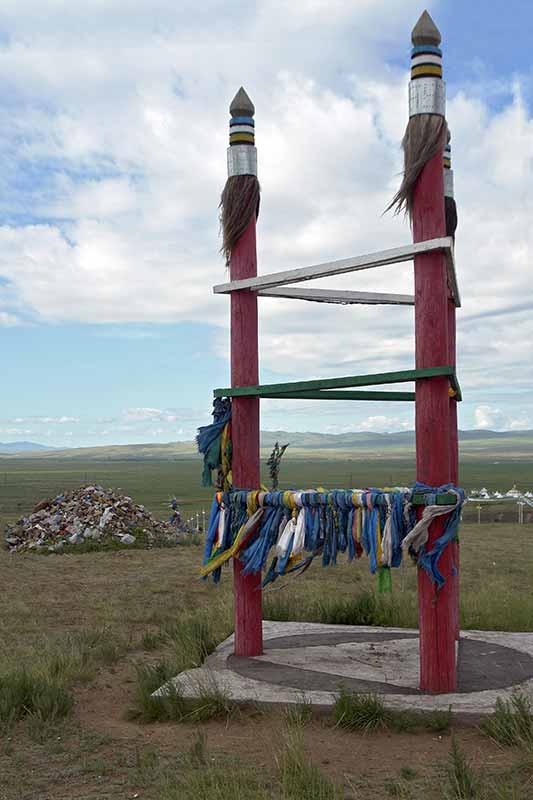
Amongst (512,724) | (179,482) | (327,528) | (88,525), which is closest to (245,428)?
(327,528)

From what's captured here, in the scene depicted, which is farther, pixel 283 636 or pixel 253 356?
pixel 283 636

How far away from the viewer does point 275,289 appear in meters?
6.96

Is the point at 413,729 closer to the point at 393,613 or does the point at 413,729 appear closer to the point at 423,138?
the point at 393,613

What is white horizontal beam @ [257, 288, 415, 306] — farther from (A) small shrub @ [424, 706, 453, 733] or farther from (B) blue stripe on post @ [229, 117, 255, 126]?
(A) small shrub @ [424, 706, 453, 733]

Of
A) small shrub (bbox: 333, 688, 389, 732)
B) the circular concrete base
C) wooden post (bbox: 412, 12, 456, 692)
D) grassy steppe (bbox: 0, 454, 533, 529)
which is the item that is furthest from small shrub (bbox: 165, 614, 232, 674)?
grassy steppe (bbox: 0, 454, 533, 529)

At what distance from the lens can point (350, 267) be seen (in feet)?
19.9

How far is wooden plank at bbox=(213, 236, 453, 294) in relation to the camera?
18.7 ft

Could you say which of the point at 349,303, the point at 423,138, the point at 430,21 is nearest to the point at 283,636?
the point at 349,303

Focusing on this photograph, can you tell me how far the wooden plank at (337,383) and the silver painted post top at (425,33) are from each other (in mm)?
2413

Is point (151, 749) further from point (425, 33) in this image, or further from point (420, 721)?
point (425, 33)

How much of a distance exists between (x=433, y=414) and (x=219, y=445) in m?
2.01

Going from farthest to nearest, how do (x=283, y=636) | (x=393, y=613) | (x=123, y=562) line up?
(x=123, y=562), (x=393, y=613), (x=283, y=636)

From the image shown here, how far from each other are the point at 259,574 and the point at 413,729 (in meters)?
2.05

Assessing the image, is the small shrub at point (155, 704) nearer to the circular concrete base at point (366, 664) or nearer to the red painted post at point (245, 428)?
the circular concrete base at point (366, 664)
